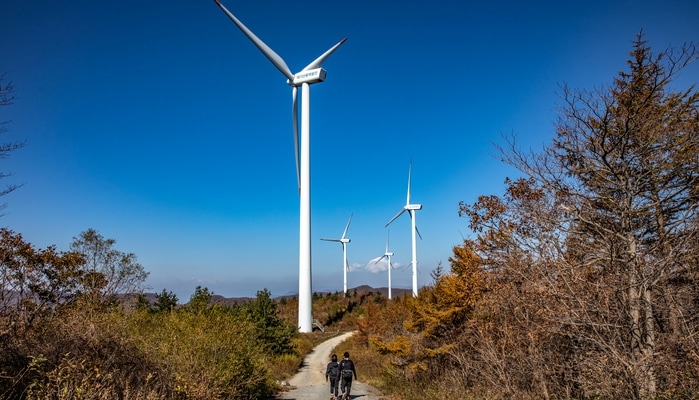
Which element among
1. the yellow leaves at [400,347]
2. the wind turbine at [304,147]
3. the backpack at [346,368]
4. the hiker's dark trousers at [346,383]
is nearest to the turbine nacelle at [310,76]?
the wind turbine at [304,147]

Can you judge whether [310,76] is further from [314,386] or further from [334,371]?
[334,371]

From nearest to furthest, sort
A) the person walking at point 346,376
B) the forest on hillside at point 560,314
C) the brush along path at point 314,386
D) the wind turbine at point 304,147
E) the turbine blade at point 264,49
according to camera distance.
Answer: the forest on hillside at point 560,314
the person walking at point 346,376
the brush along path at point 314,386
the turbine blade at point 264,49
the wind turbine at point 304,147

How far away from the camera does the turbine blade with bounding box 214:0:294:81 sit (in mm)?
34812

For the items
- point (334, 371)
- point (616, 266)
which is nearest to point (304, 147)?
point (334, 371)

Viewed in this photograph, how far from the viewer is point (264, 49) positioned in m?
38.8

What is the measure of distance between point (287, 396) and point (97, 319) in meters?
9.88

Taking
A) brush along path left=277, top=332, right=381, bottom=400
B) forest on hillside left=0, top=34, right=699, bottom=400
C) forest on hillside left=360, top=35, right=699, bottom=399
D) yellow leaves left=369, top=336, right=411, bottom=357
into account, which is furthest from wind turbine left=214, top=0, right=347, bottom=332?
forest on hillside left=360, top=35, right=699, bottom=399

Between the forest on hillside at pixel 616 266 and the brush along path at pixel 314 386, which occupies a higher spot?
the forest on hillside at pixel 616 266

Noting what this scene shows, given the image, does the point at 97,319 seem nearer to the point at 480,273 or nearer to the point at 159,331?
the point at 159,331

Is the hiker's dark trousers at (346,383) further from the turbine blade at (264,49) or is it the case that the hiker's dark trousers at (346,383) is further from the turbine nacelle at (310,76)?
the turbine nacelle at (310,76)

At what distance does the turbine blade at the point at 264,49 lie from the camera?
114 ft

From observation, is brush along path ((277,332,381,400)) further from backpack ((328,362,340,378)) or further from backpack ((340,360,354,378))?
backpack ((340,360,354,378))

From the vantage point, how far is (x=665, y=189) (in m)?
9.81

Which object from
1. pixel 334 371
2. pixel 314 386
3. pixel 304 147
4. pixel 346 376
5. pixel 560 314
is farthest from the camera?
pixel 304 147
